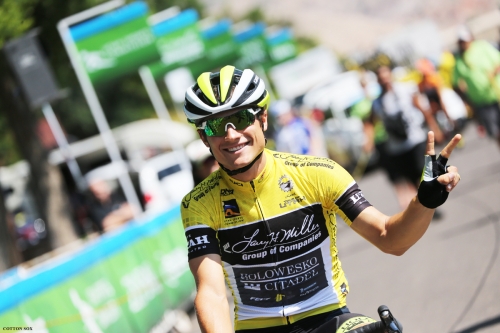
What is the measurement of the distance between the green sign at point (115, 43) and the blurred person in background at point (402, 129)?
677 centimetres

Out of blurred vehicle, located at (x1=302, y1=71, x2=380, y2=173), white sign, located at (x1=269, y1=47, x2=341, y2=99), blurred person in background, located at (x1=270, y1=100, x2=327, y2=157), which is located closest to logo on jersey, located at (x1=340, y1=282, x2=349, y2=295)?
blurred person in background, located at (x1=270, y1=100, x2=327, y2=157)

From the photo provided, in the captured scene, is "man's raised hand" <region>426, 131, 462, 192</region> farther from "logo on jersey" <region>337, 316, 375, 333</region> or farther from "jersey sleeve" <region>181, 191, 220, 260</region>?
"jersey sleeve" <region>181, 191, 220, 260</region>

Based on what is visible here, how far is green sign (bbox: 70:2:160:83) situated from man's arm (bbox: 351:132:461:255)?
13.4 meters

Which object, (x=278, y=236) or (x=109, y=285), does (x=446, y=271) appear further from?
(x=278, y=236)

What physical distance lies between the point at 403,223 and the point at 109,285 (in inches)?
212

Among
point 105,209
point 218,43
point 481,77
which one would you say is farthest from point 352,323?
point 218,43

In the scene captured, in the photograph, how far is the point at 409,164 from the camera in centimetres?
1105

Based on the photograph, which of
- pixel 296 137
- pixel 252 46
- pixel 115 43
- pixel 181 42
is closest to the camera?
pixel 296 137

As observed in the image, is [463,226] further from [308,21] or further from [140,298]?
[308,21]

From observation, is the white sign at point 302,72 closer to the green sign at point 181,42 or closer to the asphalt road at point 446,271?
the green sign at point 181,42

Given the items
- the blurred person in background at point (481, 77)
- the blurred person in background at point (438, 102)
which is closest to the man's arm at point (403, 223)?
the blurred person in background at point (481, 77)

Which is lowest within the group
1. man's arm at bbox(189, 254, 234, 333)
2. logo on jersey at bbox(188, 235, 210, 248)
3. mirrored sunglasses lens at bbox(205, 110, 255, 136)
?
man's arm at bbox(189, 254, 234, 333)

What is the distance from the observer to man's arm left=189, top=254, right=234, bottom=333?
3.59 metres

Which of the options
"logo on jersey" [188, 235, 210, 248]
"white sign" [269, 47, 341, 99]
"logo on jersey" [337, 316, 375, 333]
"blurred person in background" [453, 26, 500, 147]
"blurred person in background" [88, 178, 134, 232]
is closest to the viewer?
"logo on jersey" [337, 316, 375, 333]
